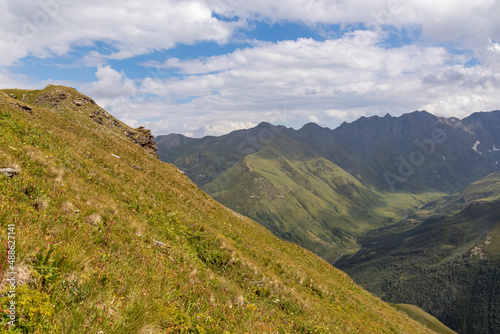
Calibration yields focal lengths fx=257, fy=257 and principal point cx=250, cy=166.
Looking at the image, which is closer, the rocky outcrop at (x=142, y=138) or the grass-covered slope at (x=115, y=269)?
the grass-covered slope at (x=115, y=269)

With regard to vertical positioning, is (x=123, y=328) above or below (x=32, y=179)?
below

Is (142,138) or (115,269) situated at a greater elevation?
(142,138)

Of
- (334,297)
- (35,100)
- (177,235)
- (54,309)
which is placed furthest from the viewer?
(35,100)

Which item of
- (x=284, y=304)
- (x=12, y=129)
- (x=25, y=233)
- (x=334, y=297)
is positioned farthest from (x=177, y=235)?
(x=334, y=297)

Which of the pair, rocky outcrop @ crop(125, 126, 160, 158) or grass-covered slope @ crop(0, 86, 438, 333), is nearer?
grass-covered slope @ crop(0, 86, 438, 333)

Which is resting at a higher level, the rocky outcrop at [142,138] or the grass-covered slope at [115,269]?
the rocky outcrop at [142,138]

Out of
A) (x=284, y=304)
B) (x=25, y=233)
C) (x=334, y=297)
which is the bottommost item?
(x=334, y=297)

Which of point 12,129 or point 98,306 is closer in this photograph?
point 98,306

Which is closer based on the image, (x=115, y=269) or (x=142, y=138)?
(x=115, y=269)

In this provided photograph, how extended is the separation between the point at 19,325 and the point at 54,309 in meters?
0.63

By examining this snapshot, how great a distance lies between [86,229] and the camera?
826 centimetres

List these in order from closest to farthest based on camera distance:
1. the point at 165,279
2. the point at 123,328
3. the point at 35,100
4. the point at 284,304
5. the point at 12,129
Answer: the point at 123,328
the point at 165,279
the point at 284,304
the point at 12,129
the point at 35,100

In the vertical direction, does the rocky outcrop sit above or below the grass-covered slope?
above

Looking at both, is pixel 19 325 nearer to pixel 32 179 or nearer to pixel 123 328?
pixel 123 328
